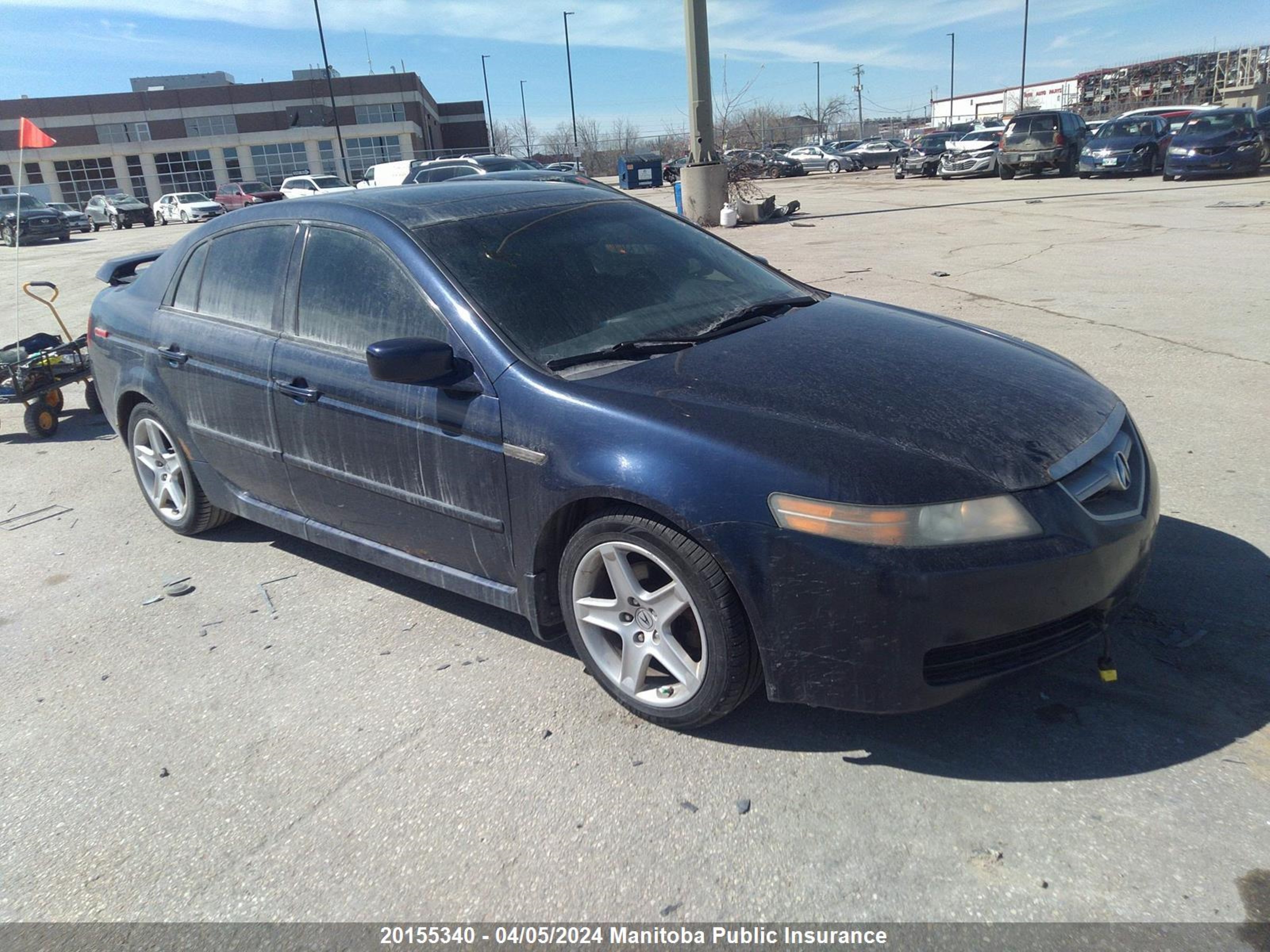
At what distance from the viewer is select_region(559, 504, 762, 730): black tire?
2.60 m

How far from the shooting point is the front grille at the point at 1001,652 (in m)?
2.47

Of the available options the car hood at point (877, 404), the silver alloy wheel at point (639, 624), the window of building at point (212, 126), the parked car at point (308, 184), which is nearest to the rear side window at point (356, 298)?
the car hood at point (877, 404)

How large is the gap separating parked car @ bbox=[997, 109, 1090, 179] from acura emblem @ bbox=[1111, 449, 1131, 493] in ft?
85.9

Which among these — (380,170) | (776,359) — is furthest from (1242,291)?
(380,170)

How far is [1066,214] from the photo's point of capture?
17.0m

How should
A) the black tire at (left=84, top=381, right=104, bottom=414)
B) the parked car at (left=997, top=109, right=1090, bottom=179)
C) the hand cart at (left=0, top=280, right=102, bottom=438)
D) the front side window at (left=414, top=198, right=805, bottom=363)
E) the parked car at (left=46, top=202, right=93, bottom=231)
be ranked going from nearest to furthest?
the front side window at (left=414, top=198, right=805, bottom=363), the hand cart at (left=0, top=280, right=102, bottom=438), the black tire at (left=84, top=381, right=104, bottom=414), the parked car at (left=997, top=109, right=1090, bottom=179), the parked car at (left=46, top=202, right=93, bottom=231)

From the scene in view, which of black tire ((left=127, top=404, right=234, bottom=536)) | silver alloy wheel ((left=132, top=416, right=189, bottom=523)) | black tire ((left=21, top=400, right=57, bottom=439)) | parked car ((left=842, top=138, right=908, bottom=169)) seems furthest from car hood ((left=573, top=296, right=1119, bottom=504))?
parked car ((left=842, top=138, right=908, bottom=169))

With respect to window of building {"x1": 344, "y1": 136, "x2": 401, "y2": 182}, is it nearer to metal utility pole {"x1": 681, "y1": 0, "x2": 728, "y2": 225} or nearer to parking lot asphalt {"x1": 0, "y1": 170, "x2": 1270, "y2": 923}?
metal utility pole {"x1": 681, "y1": 0, "x2": 728, "y2": 225}

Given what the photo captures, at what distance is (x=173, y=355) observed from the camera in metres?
4.30

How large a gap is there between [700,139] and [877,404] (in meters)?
16.5

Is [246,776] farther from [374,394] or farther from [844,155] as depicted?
[844,155]

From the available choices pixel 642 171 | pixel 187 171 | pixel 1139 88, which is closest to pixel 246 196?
pixel 642 171

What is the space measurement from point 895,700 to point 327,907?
157 cm

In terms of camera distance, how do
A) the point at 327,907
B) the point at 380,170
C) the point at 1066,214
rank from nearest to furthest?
1. the point at 327,907
2. the point at 1066,214
3. the point at 380,170
